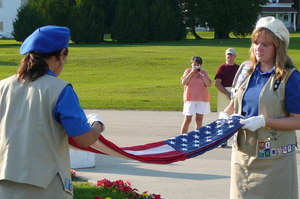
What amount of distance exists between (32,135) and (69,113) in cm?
26

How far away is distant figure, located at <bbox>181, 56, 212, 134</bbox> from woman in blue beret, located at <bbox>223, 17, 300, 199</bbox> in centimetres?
832

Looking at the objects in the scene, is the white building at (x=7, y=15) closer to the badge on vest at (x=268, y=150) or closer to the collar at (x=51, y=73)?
the badge on vest at (x=268, y=150)

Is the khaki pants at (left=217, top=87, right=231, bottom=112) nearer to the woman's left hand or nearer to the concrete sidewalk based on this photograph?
the concrete sidewalk

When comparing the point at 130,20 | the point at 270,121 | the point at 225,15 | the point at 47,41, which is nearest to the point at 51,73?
the point at 47,41

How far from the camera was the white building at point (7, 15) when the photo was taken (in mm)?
94562

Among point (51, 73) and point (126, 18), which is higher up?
point (51, 73)

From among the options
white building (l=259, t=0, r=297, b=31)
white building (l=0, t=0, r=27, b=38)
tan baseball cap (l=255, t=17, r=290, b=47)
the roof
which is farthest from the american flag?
the roof

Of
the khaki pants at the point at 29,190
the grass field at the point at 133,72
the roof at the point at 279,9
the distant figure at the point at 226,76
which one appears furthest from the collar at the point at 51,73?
the roof at the point at 279,9

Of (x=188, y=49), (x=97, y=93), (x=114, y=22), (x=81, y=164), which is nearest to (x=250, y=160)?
(x=81, y=164)

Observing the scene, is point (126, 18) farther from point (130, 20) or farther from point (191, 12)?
point (191, 12)

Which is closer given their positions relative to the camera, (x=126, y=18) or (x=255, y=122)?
(x=255, y=122)

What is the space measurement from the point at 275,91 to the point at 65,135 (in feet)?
5.45

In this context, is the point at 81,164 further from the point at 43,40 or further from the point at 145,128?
the point at 43,40

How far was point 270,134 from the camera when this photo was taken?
208 inches
